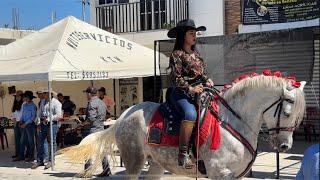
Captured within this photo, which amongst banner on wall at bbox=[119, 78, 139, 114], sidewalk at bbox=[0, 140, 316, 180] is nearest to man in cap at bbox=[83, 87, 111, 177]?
sidewalk at bbox=[0, 140, 316, 180]

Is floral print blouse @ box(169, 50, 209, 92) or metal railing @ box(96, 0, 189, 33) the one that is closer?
floral print blouse @ box(169, 50, 209, 92)

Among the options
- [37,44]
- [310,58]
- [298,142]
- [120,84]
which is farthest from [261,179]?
[120,84]

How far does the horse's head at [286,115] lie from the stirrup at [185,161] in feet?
3.14

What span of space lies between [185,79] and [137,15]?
14.8 metres

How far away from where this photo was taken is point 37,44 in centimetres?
1429

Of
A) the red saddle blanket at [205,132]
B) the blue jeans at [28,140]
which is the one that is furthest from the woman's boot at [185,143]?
the blue jeans at [28,140]

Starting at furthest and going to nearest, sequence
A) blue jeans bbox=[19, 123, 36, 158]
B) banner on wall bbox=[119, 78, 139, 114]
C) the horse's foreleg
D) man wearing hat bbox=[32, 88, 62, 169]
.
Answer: banner on wall bbox=[119, 78, 139, 114]
blue jeans bbox=[19, 123, 36, 158]
man wearing hat bbox=[32, 88, 62, 169]
the horse's foreleg

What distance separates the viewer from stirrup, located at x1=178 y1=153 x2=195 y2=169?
6082 millimetres

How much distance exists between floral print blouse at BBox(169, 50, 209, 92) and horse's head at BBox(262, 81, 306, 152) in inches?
38.1

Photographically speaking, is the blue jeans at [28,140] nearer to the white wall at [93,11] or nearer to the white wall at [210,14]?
the white wall at [210,14]

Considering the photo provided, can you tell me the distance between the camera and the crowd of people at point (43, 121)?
1124 cm

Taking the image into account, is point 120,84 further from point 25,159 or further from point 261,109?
point 261,109

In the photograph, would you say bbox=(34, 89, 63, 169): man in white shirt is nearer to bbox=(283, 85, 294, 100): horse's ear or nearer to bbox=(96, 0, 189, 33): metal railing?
bbox=(96, 0, 189, 33): metal railing

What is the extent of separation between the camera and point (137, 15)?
20.7 metres
